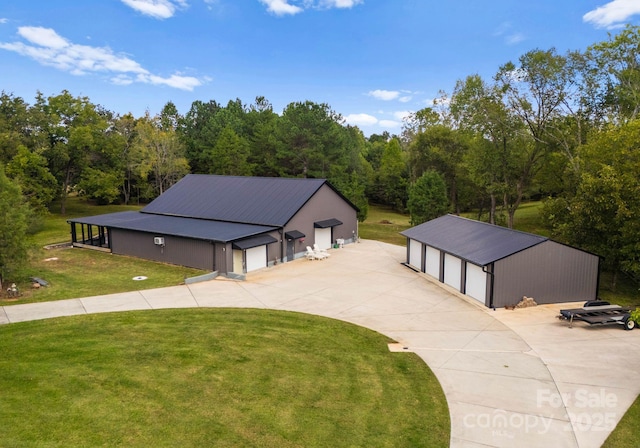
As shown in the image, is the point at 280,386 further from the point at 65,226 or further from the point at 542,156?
the point at 65,226

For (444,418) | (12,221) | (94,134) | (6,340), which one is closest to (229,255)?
(12,221)

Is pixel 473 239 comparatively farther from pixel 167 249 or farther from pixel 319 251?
pixel 167 249

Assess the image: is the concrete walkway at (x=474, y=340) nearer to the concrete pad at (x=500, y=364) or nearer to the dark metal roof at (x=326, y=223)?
the concrete pad at (x=500, y=364)

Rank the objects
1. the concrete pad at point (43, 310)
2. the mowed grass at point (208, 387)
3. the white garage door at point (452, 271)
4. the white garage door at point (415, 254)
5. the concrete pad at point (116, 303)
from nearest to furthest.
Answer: the mowed grass at point (208, 387) → the concrete pad at point (43, 310) → the concrete pad at point (116, 303) → the white garage door at point (452, 271) → the white garage door at point (415, 254)

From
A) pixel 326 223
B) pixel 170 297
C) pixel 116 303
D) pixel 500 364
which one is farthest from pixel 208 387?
pixel 326 223

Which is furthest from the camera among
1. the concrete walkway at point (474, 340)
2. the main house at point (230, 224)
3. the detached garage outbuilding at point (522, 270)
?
the main house at point (230, 224)

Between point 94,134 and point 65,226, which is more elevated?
point 94,134

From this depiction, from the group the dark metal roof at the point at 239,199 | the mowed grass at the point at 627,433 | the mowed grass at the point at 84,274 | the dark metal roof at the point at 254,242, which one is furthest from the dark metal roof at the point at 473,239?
the mowed grass at the point at 84,274

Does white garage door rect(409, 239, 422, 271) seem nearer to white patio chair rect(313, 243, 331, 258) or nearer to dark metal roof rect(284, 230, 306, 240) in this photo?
white patio chair rect(313, 243, 331, 258)
